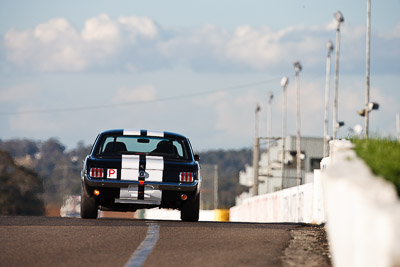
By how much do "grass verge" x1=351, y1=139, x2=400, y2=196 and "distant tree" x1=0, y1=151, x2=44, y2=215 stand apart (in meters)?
74.8

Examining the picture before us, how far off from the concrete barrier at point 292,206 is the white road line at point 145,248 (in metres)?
8.33

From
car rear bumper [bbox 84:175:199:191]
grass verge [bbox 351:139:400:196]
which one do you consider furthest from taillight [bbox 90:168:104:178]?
grass verge [bbox 351:139:400:196]

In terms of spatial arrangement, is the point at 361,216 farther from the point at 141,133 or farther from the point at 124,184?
the point at 141,133

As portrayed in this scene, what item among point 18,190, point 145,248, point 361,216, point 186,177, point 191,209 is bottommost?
point 145,248

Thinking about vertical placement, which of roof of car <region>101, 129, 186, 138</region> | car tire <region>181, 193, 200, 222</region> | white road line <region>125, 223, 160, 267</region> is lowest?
white road line <region>125, 223, 160, 267</region>

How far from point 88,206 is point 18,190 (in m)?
71.8

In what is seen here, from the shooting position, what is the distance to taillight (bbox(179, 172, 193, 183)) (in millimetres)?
15617

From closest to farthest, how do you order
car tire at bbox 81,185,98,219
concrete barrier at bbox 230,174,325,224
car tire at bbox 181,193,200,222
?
car tire at bbox 81,185,98,219
car tire at bbox 181,193,200,222
concrete barrier at bbox 230,174,325,224

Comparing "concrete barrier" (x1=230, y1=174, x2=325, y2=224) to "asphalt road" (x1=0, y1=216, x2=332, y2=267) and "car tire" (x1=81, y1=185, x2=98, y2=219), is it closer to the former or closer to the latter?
"car tire" (x1=81, y1=185, x2=98, y2=219)

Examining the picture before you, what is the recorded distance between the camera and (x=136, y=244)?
409 inches

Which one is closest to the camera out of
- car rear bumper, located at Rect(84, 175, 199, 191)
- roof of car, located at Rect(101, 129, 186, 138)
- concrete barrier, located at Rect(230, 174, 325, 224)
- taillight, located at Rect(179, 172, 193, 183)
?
car rear bumper, located at Rect(84, 175, 199, 191)

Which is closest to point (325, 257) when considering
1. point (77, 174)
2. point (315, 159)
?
point (315, 159)

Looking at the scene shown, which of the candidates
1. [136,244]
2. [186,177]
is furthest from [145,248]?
[186,177]

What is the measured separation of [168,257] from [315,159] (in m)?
111
